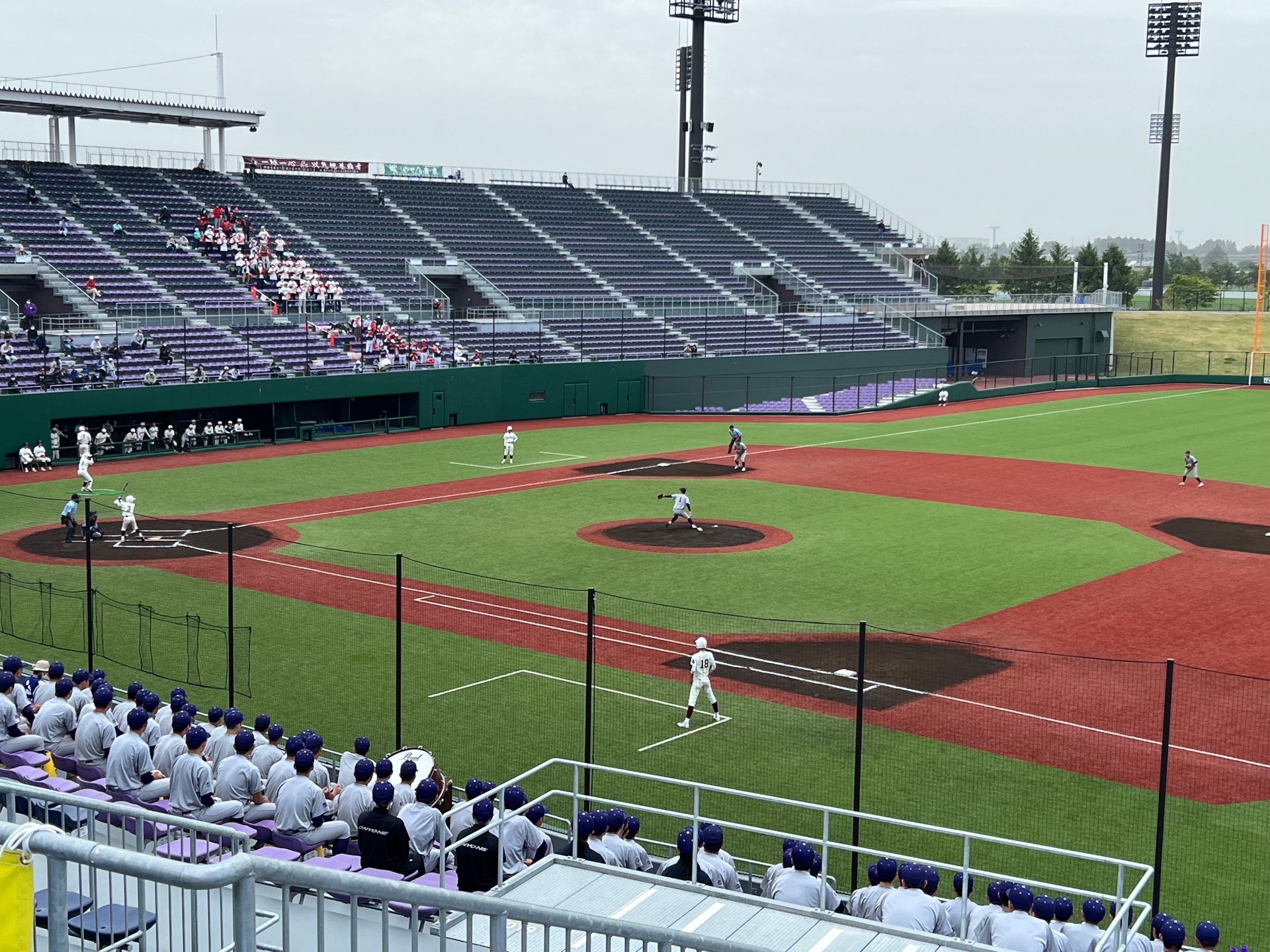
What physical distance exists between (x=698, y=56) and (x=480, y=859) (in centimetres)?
8034

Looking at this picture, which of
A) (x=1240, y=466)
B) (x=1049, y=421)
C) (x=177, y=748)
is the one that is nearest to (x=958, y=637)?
(x=177, y=748)

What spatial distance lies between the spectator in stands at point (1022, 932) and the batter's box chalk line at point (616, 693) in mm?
7945

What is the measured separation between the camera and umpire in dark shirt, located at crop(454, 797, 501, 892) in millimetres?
9820

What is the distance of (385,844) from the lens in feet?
33.2

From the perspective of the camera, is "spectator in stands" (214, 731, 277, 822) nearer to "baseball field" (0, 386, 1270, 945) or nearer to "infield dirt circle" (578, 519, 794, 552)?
"baseball field" (0, 386, 1270, 945)

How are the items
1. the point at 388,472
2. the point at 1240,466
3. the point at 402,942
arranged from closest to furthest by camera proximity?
the point at 402,942 → the point at 388,472 → the point at 1240,466

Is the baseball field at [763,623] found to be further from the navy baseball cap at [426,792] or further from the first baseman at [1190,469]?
the navy baseball cap at [426,792]

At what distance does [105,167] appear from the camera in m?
60.6

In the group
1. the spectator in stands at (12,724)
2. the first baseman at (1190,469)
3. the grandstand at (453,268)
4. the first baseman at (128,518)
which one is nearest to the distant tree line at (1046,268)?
the grandstand at (453,268)

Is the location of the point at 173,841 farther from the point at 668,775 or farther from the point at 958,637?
the point at 958,637

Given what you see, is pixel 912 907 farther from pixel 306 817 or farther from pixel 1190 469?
pixel 1190 469

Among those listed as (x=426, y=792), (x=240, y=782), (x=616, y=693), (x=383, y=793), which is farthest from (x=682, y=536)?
(x=383, y=793)

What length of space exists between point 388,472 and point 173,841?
31.6 m

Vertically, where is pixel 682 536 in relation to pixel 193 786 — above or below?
below
